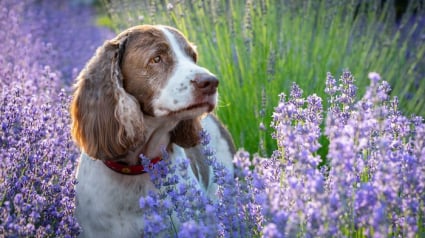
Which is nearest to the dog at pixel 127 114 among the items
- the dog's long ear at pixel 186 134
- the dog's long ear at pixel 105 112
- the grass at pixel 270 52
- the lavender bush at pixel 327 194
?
the dog's long ear at pixel 105 112

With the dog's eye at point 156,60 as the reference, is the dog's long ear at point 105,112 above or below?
below

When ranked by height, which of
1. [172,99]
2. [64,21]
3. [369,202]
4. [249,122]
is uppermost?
[369,202]

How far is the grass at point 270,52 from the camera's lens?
479cm

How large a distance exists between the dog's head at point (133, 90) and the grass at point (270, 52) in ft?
3.96

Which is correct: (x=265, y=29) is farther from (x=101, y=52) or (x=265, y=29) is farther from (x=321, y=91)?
(x=101, y=52)

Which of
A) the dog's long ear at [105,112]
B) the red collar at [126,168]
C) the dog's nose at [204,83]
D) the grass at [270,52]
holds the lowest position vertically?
the grass at [270,52]

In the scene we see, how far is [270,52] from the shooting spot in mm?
4574

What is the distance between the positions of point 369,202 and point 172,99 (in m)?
1.28

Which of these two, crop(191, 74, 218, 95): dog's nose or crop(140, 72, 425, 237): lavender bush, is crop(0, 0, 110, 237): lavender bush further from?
crop(191, 74, 218, 95): dog's nose

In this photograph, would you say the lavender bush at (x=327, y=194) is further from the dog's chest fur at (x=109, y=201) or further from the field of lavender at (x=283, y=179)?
the dog's chest fur at (x=109, y=201)

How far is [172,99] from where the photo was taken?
3.20 meters

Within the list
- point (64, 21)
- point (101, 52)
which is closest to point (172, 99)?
point (101, 52)

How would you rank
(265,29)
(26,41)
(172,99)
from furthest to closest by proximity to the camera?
(26,41) → (265,29) → (172,99)

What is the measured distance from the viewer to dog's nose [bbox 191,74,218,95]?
3.17 metres
